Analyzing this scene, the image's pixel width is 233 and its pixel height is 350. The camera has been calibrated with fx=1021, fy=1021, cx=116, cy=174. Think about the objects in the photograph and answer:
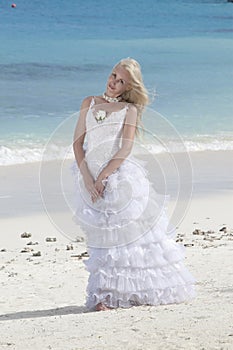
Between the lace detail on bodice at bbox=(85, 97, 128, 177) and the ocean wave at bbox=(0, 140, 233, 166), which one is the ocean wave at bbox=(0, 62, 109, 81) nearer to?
the ocean wave at bbox=(0, 140, 233, 166)

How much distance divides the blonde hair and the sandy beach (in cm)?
107

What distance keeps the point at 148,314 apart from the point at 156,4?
42555 millimetres

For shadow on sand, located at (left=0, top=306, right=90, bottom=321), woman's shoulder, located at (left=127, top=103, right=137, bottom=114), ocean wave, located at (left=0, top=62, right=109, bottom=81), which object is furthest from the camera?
ocean wave, located at (left=0, top=62, right=109, bottom=81)

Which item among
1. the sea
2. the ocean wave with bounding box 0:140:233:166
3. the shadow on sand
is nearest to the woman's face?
the sea

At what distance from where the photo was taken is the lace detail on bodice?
20.1 feet

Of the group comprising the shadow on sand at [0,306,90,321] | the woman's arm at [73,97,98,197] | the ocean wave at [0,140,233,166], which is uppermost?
the ocean wave at [0,140,233,166]

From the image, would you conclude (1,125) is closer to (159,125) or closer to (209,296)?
(159,125)

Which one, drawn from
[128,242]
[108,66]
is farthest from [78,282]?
[108,66]

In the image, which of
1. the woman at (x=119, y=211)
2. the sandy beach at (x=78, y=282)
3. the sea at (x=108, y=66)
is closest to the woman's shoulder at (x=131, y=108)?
the woman at (x=119, y=211)

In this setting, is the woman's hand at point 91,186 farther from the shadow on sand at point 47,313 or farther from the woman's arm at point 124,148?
the shadow on sand at point 47,313

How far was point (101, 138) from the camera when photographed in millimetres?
6145

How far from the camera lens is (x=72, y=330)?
5.62 metres

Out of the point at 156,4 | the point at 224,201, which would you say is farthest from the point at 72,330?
→ the point at 156,4

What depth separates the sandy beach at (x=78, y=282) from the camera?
5.38 meters
